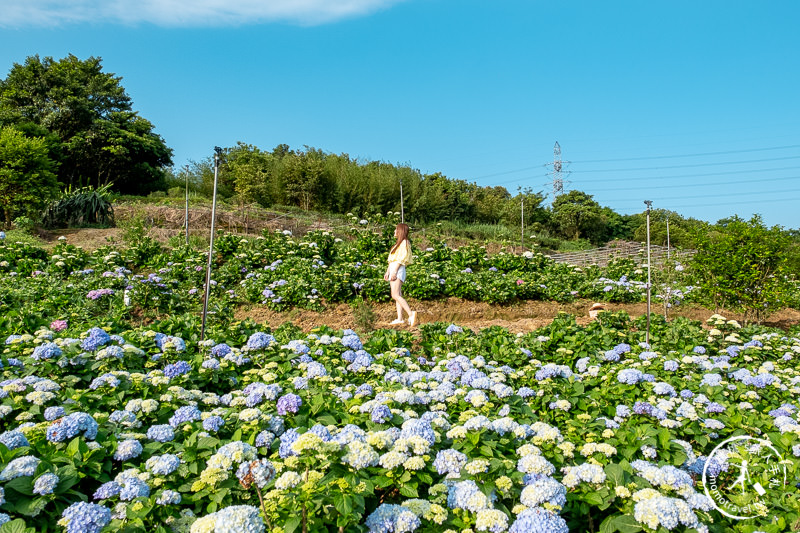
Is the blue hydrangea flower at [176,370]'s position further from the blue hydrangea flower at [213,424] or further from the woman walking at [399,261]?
the woman walking at [399,261]

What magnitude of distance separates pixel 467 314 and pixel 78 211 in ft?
35.2

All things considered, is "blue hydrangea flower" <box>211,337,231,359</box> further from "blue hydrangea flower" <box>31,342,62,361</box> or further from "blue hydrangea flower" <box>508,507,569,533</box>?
"blue hydrangea flower" <box>508,507,569,533</box>

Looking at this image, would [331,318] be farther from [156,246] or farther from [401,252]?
[156,246]

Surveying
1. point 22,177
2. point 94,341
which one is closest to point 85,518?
point 94,341

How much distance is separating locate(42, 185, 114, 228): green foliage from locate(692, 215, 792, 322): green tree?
1356 centimetres

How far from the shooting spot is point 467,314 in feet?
25.1

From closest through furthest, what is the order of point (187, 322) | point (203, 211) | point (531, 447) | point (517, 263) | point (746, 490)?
point (531, 447), point (746, 490), point (187, 322), point (517, 263), point (203, 211)

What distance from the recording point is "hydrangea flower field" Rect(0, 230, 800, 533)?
5.33ft

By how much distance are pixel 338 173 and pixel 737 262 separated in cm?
1560

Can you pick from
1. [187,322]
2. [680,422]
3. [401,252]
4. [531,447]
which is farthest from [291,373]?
[401,252]

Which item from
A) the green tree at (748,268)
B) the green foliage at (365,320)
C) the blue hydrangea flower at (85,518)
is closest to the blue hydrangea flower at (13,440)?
the blue hydrangea flower at (85,518)

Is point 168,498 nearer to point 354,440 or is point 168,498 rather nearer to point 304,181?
point 354,440

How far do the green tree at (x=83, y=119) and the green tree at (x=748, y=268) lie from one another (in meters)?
23.0

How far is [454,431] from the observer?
2094 mm
